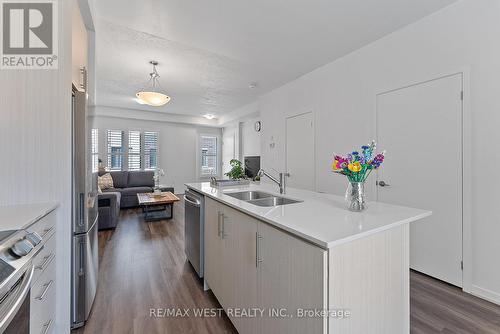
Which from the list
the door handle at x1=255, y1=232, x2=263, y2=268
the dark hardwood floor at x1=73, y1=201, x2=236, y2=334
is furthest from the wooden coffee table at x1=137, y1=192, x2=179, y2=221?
the door handle at x1=255, y1=232, x2=263, y2=268

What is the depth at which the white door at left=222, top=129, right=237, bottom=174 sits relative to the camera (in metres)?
7.43

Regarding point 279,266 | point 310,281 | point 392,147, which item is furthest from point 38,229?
point 392,147

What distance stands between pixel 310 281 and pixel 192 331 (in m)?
1.13

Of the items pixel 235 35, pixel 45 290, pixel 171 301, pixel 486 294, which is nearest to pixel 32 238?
pixel 45 290

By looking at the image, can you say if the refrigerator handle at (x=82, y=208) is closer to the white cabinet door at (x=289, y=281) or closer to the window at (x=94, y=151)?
the window at (x=94, y=151)

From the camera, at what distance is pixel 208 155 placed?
26.8 ft

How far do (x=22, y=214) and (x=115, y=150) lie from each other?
6.15 meters

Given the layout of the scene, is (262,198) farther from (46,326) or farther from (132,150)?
(132,150)

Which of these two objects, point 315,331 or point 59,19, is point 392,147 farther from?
point 59,19

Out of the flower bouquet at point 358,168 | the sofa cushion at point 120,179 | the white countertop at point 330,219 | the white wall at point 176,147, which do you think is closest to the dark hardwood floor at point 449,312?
the white countertop at point 330,219

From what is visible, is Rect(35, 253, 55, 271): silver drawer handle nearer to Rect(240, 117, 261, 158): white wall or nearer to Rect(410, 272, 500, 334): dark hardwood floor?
Rect(410, 272, 500, 334): dark hardwood floor

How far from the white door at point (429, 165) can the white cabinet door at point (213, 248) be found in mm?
2111

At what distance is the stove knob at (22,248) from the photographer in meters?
0.83

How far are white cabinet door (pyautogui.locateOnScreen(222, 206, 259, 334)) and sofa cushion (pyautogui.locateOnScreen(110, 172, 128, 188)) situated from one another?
5.23m
